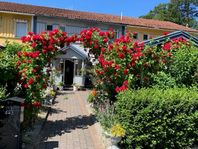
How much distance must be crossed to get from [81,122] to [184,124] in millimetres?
5151

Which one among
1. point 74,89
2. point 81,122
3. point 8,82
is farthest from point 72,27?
point 8,82

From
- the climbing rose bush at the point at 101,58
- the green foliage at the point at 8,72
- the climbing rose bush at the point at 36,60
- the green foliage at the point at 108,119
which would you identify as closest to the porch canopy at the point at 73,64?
the climbing rose bush at the point at 101,58

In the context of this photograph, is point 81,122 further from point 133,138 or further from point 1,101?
point 1,101

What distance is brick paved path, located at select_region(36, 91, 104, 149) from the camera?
11301mm

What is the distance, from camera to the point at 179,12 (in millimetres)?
62688

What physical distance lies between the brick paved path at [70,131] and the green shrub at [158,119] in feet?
4.38

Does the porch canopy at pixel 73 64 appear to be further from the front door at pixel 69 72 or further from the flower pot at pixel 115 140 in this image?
the flower pot at pixel 115 140

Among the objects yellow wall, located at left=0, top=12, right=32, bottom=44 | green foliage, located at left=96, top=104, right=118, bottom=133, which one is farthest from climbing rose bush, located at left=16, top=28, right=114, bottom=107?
yellow wall, located at left=0, top=12, right=32, bottom=44

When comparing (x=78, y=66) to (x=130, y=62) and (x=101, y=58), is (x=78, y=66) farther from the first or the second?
(x=130, y=62)

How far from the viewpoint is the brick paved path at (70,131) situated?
445 inches

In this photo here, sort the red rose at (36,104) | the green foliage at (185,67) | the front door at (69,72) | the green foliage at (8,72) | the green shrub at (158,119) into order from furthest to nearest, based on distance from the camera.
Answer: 1. the front door at (69,72)
2. the green foliage at (185,67)
3. the red rose at (36,104)
4. the green foliage at (8,72)
5. the green shrub at (158,119)

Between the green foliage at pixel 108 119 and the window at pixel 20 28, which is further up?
the window at pixel 20 28

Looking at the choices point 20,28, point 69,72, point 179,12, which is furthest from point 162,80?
point 179,12

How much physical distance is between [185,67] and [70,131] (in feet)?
15.9
